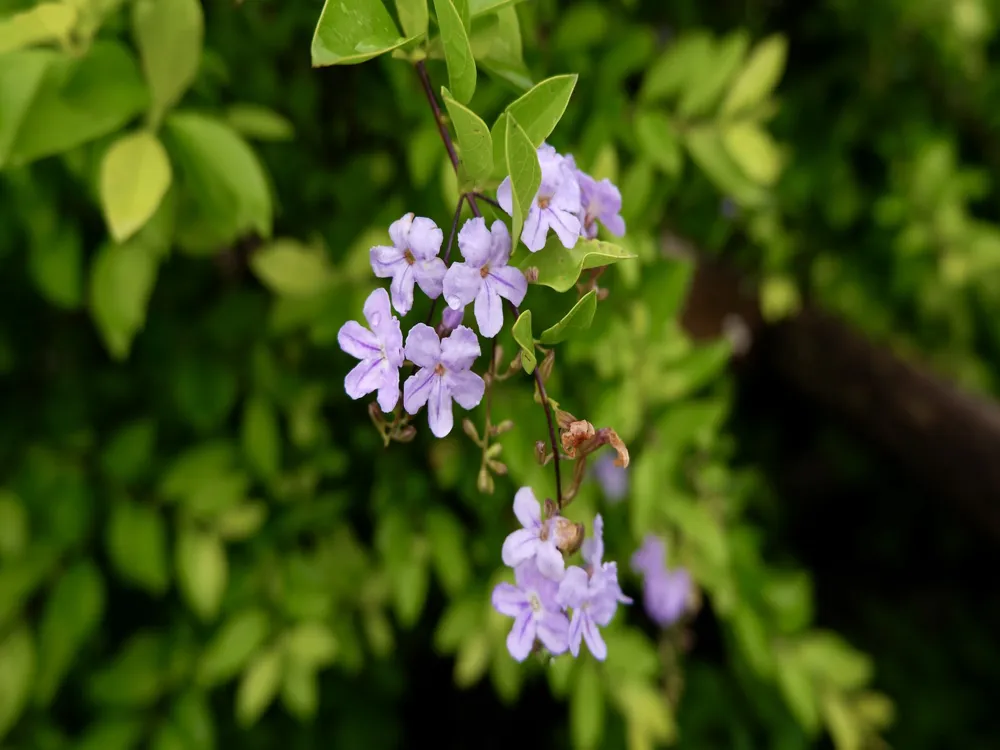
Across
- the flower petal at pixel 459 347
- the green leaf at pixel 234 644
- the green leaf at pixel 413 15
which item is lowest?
the green leaf at pixel 234 644

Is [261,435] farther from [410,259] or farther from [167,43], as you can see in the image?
[410,259]

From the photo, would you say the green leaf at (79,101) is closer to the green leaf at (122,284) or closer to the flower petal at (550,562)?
the green leaf at (122,284)

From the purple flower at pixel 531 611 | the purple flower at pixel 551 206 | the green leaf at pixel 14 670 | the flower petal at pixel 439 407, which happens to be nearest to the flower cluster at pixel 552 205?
the purple flower at pixel 551 206

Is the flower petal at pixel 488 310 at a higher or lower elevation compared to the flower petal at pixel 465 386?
higher

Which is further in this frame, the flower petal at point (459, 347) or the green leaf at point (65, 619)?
the green leaf at point (65, 619)

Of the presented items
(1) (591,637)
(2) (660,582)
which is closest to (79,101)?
(1) (591,637)

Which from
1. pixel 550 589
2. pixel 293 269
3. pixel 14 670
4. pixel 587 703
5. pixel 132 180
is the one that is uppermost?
pixel 132 180
